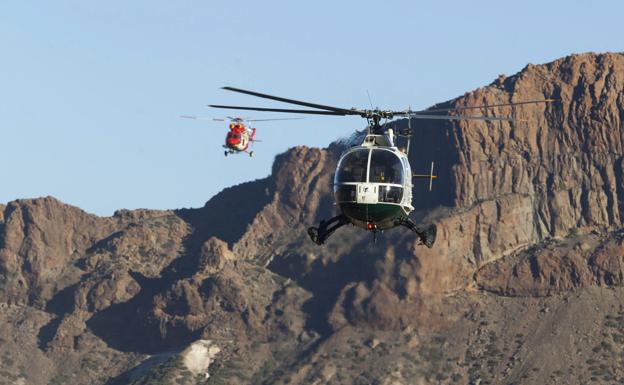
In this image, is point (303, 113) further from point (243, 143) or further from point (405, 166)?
point (243, 143)

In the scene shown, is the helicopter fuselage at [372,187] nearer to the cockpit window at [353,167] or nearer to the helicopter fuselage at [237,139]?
the cockpit window at [353,167]

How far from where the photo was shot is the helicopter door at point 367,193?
9350 centimetres

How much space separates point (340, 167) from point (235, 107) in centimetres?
701

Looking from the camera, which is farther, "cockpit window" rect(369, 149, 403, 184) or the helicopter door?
"cockpit window" rect(369, 149, 403, 184)

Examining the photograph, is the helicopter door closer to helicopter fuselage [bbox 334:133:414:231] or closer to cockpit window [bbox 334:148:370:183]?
helicopter fuselage [bbox 334:133:414:231]

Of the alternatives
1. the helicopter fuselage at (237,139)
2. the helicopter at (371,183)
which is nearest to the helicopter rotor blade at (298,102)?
the helicopter at (371,183)

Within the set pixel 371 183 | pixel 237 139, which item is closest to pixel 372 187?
pixel 371 183

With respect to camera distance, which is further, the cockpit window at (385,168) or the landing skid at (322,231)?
the landing skid at (322,231)

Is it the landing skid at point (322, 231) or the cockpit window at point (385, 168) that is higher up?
the cockpit window at point (385, 168)

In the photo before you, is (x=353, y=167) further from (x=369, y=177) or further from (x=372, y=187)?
(x=372, y=187)

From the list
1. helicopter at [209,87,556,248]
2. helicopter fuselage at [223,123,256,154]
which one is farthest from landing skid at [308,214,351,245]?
helicopter fuselage at [223,123,256,154]

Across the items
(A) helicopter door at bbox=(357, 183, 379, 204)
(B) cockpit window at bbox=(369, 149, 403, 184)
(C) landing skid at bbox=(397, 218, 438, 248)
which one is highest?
(B) cockpit window at bbox=(369, 149, 403, 184)

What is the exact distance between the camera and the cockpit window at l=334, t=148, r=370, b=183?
308ft

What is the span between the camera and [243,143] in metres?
199
